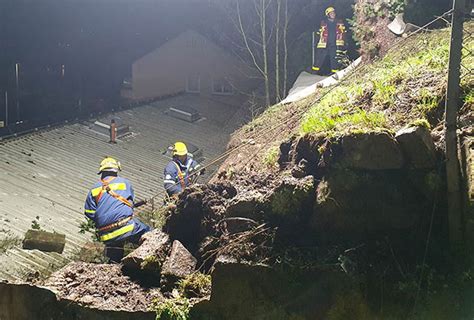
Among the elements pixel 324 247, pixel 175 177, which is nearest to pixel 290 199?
pixel 324 247

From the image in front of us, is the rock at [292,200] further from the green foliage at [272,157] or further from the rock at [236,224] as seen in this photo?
the green foliage at [272,157]

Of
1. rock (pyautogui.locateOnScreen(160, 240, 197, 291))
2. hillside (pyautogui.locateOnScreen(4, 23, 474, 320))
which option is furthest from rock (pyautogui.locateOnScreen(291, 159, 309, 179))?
rock (pyautogui.locateOnScreen(160, 240, 197, 291))

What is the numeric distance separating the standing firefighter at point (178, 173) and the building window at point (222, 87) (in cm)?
1617

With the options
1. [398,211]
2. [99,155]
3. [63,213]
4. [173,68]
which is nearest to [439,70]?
[398,211]

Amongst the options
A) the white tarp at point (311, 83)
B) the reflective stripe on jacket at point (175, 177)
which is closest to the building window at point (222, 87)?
the white tarp at point (311, 83)

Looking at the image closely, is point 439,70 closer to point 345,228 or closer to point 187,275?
point 345,228

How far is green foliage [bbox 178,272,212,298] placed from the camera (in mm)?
6573

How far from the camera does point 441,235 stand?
621cm

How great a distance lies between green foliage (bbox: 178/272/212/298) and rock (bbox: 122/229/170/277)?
1.63ft

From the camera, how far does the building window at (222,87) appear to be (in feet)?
87.5

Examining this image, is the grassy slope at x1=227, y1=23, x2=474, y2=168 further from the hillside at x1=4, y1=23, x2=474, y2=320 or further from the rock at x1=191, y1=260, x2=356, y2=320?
Answer: the rock at x1=191, y1=260, x2=356, y2=320

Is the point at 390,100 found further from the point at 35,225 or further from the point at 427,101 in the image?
the point at 35,225

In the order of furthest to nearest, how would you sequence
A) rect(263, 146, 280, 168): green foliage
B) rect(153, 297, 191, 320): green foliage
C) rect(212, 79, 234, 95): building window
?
rect(212, 79, 234, 95): building window
rect(263, 146, 280, 168): green foliage
rect(153, 297, 191, 320): green foliage

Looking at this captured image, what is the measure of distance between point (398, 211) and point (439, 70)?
2453 millimetres
